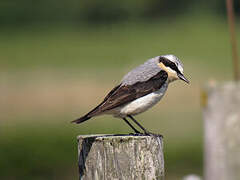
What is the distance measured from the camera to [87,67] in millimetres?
29391

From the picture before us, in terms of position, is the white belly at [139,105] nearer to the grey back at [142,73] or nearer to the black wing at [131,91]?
the black wing at [131,91]

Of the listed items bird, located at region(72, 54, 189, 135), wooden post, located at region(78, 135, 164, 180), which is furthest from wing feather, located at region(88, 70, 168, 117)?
wooden post, located at region(78, 135, 164, 180)

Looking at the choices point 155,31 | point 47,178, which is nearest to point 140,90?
point 47,178

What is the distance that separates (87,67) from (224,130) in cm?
2200

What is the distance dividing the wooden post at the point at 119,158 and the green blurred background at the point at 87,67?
6.91m

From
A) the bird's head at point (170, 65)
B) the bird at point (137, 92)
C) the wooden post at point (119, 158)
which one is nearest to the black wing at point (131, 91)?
the bird at point (137, 92)

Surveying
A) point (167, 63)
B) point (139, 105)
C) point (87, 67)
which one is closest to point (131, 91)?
point (139, 105)

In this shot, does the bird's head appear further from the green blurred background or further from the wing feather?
the green blurred background

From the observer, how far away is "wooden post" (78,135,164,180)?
5.32 m

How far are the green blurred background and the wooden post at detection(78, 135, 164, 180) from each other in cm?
691

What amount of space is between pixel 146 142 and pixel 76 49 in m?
30.8

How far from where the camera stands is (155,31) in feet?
143

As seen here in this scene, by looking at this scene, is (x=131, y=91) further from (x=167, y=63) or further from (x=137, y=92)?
(x=167, y=63)

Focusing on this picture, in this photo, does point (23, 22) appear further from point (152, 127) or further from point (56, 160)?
point (56, 160)
